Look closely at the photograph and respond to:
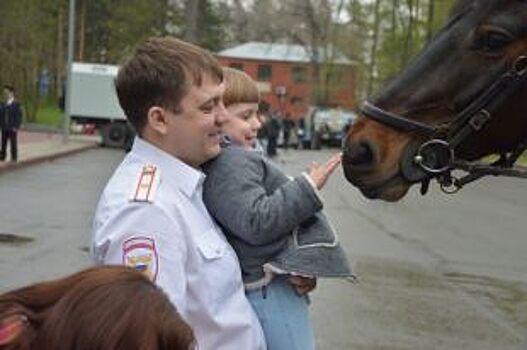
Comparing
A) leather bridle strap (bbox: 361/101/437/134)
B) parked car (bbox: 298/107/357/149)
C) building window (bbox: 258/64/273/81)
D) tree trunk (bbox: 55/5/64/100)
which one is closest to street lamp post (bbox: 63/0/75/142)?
parked car (bbox: 298/107/357/149)

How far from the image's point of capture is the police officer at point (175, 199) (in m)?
2.43

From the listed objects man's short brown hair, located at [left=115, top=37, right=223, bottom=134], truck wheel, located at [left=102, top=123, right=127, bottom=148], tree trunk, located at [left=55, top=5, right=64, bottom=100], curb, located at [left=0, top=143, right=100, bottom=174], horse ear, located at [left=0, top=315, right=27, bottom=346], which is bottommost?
curb, located at [left=0, top=143, right=100, bottom=174]

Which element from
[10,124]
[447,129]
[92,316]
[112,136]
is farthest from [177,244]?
[112,136]

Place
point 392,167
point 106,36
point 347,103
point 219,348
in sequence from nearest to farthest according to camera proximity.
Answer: point 219,348, point 392,167, point 106,36, point 347,103

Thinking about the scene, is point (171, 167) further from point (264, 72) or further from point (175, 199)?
point (264, 72)

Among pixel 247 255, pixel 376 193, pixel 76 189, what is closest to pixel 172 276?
pixel 247 255

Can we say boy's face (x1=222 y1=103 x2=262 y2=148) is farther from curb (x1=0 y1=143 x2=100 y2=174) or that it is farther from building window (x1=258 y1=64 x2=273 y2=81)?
building window (x1=258 y1=64 x2=273 y2=81)

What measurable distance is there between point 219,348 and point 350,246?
10314 mm

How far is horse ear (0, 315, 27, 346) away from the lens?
1508 mm

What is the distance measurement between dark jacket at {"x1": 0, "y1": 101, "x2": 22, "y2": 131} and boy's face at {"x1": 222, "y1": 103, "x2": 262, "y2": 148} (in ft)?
77.4

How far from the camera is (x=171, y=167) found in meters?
2.60

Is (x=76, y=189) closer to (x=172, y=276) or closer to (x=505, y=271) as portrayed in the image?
(x=505, y=271)

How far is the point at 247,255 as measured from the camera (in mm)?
2777

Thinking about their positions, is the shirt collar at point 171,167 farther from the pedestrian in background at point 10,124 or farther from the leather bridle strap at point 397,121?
the pedestrian in background at point 10,124
